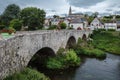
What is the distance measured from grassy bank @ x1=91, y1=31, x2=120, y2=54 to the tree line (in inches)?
762

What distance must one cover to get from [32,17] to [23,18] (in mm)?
5961

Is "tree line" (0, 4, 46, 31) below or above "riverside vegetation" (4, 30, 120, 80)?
above

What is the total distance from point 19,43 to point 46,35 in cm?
860

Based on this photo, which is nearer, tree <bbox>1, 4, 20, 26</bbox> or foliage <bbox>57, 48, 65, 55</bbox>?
foliage <bbox>57, 48, 65, 55</bbox>

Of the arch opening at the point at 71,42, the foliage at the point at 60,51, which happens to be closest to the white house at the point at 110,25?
the arch opening at the point at 71,42

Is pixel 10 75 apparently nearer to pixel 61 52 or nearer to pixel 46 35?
pixel 46 35

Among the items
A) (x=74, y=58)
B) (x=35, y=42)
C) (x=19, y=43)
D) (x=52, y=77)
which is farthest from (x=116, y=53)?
(x=19, y=43)

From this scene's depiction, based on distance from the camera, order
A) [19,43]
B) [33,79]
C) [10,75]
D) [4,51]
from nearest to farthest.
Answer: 1. [4,51]
2. [10,75]
3. [19,43]
4. [33,79]

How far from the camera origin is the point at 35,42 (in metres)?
24.0

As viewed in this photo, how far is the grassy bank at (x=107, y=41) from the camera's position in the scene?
Result: 57906 mm

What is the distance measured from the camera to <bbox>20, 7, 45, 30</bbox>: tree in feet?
217

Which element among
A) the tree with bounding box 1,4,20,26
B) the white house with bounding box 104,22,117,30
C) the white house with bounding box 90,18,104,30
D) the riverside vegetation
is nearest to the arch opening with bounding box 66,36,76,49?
the riverside vegetation

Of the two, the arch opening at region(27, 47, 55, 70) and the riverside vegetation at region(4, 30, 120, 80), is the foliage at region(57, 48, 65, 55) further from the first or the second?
the arch opening at region(27, 47, 55, 70)

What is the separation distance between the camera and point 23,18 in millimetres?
71062
